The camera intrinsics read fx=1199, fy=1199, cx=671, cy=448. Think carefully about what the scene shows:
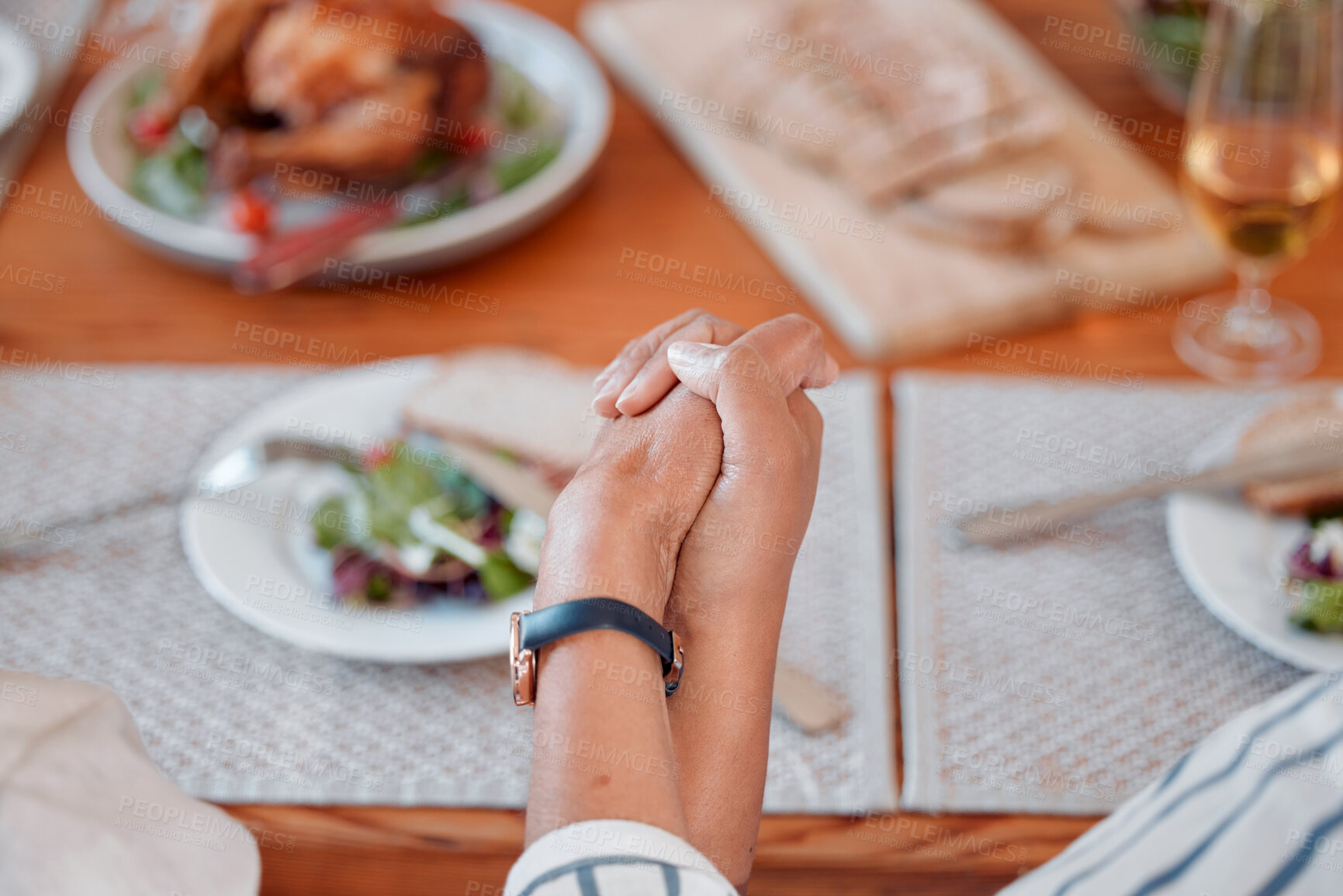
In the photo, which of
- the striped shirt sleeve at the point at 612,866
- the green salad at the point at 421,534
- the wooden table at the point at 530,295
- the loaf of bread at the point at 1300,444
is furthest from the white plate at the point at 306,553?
the loaf of bread at the point at 1300,444

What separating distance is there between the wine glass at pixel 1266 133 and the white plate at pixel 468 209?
2.26 feet

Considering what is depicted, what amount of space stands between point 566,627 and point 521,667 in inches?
1.3

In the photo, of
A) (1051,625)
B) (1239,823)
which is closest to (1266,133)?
(1051,625)

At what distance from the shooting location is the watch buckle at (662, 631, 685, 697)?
25.8 inches

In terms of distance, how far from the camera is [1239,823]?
0.68 meters

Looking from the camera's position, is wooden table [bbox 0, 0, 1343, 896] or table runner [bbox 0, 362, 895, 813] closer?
table runner [bbox 0, 362, 895, 813]

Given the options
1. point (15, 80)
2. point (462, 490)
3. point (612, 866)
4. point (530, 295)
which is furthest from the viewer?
point (15, 80)

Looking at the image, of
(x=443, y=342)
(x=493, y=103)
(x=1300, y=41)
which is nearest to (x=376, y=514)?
(x=443, y=342)

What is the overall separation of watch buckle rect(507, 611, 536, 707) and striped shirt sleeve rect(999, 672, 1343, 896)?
1.02ft

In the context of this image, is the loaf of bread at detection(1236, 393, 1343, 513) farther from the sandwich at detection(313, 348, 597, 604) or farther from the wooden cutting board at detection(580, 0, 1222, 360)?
the sandwich at detection(313, 348, 597, 604)

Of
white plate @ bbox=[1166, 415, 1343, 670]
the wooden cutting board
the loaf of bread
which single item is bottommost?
the wooden cutting board

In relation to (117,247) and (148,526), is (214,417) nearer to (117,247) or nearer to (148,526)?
(148,526)

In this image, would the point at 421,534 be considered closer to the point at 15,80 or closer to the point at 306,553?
the point at 306,553

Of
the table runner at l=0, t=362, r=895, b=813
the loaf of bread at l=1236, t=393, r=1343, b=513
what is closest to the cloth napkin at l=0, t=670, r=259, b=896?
the table runner at l=0, t=362, r=895, b=813
